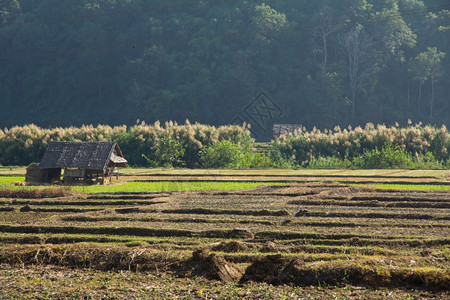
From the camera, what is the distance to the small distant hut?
20875 millimetres

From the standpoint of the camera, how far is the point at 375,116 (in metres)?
54.6

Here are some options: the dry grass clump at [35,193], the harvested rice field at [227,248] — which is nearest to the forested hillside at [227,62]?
the dry grass clump at [35,193]

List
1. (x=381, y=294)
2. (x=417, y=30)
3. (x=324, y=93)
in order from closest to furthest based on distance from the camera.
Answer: (x=381, y=294) → (x=324, y=93) → (x=417, y=30)

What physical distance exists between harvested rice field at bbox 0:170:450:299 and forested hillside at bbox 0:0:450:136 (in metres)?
38.4

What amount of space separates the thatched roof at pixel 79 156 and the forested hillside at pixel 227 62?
32.4m

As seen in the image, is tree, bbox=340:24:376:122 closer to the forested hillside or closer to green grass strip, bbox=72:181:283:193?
the forested hillside

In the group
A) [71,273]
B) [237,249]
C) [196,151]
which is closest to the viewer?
[71,273]

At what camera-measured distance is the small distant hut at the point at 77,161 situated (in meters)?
20.9

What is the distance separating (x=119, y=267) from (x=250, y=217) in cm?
484

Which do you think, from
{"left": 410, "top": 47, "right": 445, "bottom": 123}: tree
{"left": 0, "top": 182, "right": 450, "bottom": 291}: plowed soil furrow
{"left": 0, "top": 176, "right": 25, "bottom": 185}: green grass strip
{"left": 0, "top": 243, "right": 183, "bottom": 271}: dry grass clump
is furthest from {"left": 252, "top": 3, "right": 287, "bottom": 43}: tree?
{"left": 0, "top": 243, "right": 183, "bottom": 271}: dry grass clump

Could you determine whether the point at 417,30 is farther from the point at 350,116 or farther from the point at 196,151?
the point at 196,151

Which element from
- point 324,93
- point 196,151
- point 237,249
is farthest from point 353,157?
point 324,93

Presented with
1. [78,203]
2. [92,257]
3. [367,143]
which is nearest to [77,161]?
[78,203]

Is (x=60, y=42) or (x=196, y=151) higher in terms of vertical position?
(x=60, y=42)
